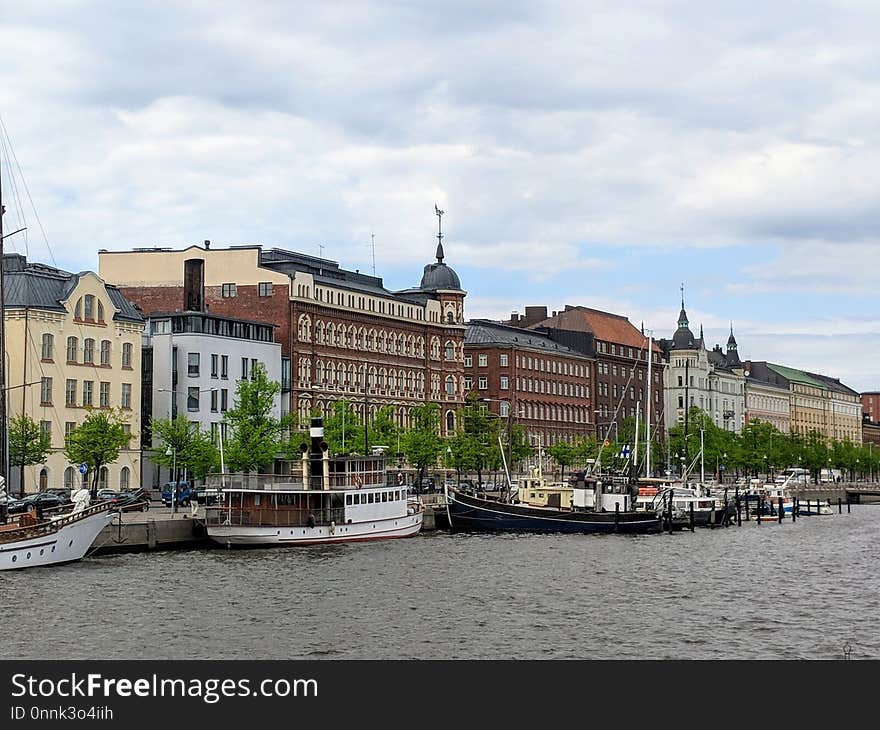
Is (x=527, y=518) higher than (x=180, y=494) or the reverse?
the reverse

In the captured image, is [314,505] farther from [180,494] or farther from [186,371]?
[186,371]

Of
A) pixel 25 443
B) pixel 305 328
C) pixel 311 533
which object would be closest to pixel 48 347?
pixel 25 443

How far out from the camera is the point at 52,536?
231 ft

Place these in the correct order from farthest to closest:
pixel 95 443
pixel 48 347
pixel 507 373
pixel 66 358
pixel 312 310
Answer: pixel 507 373
pixel 312 310
pixel 66 358
pixel 48 347
pixel 95 443

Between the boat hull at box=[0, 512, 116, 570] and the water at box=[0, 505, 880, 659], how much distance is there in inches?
33.2

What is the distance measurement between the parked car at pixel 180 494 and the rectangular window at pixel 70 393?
361 inches


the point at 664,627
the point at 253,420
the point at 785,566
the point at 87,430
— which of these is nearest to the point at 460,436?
the point at 253,420

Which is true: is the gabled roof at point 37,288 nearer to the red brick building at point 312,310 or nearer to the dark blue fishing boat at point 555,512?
the red brick building at point 312,310

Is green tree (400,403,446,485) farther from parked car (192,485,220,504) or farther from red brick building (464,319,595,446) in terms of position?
red brick building (464,319,595,446)

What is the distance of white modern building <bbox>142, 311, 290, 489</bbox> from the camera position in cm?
12662

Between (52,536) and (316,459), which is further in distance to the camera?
(316,459)

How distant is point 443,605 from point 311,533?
31642 millimetres

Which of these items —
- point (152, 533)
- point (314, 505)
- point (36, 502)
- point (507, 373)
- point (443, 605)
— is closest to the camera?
point (443, 605)
